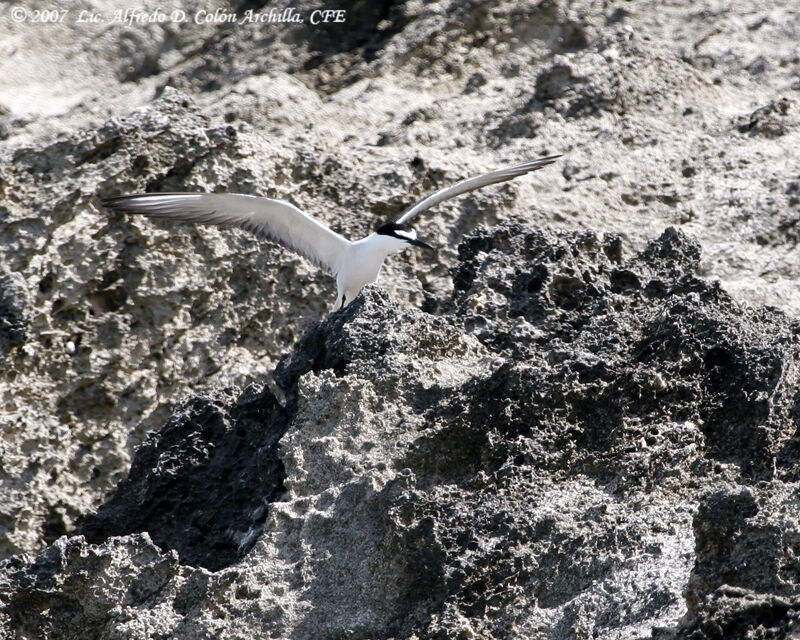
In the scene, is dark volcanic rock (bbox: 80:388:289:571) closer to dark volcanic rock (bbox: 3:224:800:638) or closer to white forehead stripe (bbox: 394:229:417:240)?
dark volcanic rock (bbox: 3:224:800:638)

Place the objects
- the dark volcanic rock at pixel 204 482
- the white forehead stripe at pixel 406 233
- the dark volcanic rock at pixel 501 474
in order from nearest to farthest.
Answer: the dark volcanic rock at pixel 501 474
the dark volcanic rock at pixel 204 482
the white forehead stripe at pixel 406 233

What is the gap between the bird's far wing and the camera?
686 centimetres

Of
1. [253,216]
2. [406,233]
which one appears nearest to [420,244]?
[406,233]

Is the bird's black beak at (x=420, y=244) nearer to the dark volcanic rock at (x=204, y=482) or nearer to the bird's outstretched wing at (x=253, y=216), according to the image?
the bird's outstretched wing at (x=253, y=216)

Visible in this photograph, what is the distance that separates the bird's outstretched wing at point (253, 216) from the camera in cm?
630

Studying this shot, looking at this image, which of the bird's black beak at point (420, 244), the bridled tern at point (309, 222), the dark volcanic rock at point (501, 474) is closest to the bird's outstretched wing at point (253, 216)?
the bridled tern at point (309, 222)

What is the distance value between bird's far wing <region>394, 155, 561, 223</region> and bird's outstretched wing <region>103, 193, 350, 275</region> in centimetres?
45

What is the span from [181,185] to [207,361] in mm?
1159

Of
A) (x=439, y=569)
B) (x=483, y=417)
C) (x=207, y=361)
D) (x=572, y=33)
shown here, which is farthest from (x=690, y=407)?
(x=572, y=33)

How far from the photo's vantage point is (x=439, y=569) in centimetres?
401

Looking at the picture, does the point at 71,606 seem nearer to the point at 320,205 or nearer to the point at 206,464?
the point at 206,464

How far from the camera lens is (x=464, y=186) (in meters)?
6.93

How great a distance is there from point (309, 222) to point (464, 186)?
39.0 inches

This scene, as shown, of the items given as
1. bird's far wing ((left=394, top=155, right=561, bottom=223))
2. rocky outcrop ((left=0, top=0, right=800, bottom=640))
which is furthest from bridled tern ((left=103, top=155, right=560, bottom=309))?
rocky outcrop ((left=0, top=0, right=800, bottom=640))
